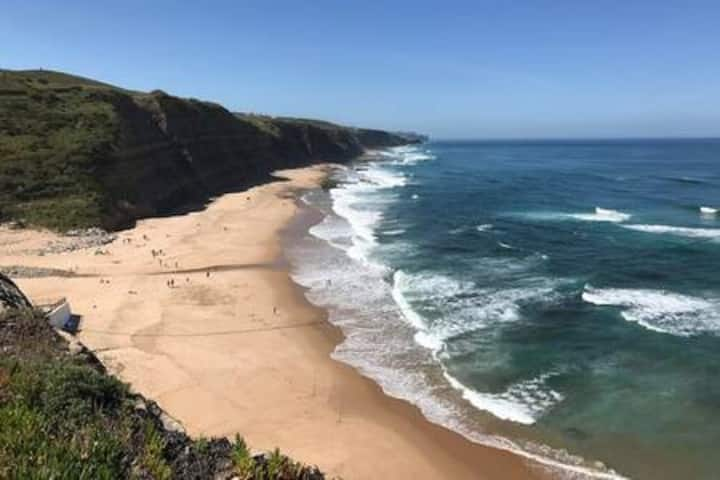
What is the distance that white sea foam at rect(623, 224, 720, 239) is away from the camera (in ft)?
140

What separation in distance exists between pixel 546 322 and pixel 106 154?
40490 mm

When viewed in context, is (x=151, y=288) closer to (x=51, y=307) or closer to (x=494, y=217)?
(x=51, y=307)

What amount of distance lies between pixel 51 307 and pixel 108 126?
116 ft

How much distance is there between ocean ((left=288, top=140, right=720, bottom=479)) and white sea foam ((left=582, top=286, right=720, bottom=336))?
114mm

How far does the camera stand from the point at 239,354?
77.4ft

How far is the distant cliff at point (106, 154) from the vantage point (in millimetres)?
44469

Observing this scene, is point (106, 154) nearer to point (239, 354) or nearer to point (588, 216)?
point (239, 354)

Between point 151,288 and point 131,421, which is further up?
point 131,421

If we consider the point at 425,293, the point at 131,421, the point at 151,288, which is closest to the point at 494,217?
the point at 425,293

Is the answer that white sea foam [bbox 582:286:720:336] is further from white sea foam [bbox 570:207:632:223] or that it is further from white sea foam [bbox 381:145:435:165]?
white sea foam [bbox 381:145:435:165]

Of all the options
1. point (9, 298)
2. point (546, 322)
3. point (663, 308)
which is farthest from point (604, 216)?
point (9, 298)

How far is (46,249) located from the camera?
124 feet

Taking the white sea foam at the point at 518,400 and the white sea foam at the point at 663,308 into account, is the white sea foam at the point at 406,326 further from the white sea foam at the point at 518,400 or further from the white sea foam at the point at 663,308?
the white sea foam at the point at 663,308

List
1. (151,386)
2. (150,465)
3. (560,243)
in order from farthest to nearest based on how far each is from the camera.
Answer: (560,243), (151,386), (150,465)
